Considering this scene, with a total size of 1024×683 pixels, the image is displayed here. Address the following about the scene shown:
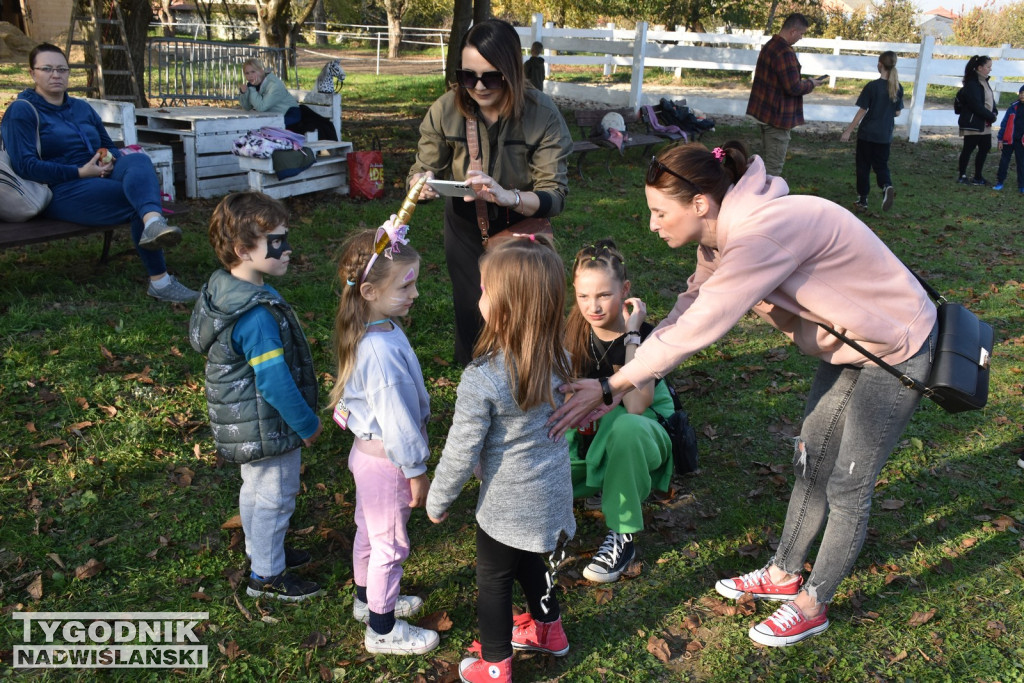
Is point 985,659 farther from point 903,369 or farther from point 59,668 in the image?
point 59,668

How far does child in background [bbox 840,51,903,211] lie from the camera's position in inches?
444

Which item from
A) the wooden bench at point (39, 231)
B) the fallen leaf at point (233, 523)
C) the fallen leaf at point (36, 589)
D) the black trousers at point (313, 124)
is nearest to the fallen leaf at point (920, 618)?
the fallen leaf at point (233, 523)

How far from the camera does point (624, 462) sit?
3568 mm

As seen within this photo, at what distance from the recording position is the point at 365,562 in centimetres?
323

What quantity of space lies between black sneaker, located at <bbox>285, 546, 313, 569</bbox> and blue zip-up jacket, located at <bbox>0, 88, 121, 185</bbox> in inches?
160

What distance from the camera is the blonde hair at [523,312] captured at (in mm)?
2566

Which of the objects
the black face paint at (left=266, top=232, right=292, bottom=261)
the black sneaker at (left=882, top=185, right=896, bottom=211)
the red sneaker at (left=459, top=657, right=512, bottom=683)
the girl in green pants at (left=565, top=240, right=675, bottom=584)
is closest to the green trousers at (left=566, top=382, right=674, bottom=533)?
the girl in green pants at (left=565, top=240, right=675, bottom=584)

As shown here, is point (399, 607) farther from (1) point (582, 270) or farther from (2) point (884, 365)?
(2) point (884, 365)

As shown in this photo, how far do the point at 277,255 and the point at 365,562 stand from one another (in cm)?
127

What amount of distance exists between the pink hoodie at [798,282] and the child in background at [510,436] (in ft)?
1.31

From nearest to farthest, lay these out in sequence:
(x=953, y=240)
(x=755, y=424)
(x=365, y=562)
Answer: (x=365, y=562), (x=755, y=424), (x=953, y=240)

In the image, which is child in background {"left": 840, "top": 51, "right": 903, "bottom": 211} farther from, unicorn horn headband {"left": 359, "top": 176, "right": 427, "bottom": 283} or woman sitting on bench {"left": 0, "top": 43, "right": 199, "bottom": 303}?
unicorn horn headband {"left": 359, "top": 176, "right": 427, "bottom": 283}

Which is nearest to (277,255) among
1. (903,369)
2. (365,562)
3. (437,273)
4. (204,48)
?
(365,562)

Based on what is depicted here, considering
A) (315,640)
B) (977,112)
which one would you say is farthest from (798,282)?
(977,112)
